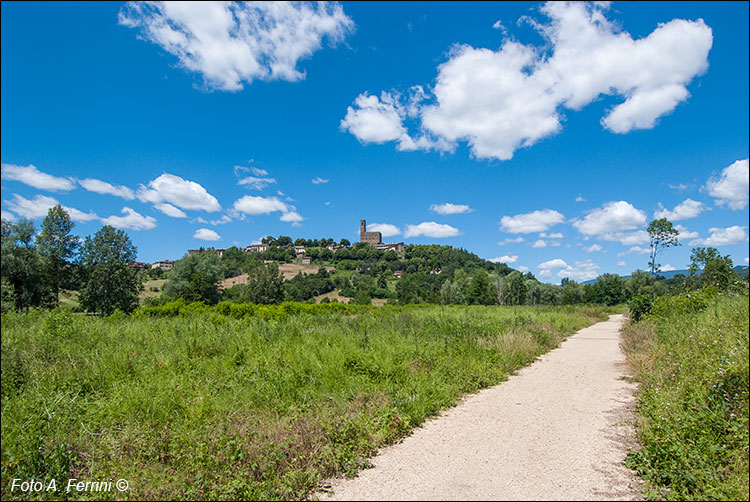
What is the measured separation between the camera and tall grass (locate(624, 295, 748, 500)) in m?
3.26

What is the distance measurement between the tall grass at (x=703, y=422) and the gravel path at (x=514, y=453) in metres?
0.32

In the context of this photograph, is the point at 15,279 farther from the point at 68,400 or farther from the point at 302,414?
the point at 302,414

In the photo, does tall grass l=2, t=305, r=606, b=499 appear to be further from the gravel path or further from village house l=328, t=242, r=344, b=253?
village house l=328, t=242, r=344, b=253

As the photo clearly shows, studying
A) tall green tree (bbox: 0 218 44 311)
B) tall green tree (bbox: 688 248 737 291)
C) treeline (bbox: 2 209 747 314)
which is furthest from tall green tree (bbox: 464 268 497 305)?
tall green tree (bbox: 0 218 44 311)

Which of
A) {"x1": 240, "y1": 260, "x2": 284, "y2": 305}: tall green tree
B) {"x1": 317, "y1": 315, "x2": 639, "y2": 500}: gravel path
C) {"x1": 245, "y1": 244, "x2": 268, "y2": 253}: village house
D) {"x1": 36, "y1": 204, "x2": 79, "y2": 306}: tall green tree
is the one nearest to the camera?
{"x1": 317, "y1": 315, "x2": 639, "y2": 500}: gravel path

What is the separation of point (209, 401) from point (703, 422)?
19.2ft

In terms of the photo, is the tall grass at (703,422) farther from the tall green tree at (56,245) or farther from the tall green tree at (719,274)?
the tall green tree at (56,245)

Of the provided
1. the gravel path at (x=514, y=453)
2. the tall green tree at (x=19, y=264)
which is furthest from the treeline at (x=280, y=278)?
the gravel path at (x=514, y=453)

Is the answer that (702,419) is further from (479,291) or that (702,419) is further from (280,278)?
(479,291)

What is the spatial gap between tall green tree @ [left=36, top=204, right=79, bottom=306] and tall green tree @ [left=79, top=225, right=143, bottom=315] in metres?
15.2

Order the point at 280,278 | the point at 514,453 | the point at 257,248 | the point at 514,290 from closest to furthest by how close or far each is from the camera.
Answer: the point at 514,453 → the point at 280,278 → the point at 514,290 → the point at 257,248

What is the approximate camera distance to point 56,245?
5465mm

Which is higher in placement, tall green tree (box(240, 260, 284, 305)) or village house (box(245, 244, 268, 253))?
village house (box(245, 244, 268, 253))

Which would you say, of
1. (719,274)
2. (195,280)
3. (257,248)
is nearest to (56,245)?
(719,274)
